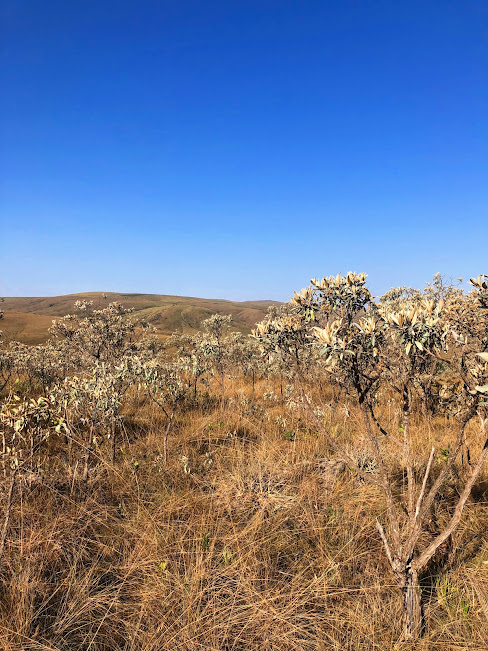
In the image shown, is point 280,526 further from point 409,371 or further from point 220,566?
point 409,371

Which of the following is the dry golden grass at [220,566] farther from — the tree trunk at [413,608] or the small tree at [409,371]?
the small tree at [409,371]

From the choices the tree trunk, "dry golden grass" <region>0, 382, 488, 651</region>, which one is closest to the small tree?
the tree trunk

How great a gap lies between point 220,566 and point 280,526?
2.81 ft

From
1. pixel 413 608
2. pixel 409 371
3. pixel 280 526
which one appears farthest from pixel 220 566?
pixel 409 371

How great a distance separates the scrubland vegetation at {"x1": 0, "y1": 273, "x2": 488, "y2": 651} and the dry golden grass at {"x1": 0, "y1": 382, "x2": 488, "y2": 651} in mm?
19

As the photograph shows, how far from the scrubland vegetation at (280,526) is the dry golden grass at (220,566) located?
19mm

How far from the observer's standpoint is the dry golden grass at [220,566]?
8.54ft

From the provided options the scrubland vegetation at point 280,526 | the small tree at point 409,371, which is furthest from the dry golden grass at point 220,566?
the small tree at point 409,371

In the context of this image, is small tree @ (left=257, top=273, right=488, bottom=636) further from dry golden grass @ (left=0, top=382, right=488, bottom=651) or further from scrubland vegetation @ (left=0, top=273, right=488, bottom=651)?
dry golden grass @ (left=0, top=382, right=488, bottom=651)

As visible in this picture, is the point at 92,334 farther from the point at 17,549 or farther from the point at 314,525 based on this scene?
the point at 314,525

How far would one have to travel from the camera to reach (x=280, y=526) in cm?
386

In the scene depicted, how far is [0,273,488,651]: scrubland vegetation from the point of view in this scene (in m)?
2.64

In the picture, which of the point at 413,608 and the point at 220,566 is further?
the point at 220,566

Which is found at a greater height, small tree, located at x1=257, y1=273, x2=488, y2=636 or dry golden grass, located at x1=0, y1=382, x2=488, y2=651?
small tree, located at x1=257, y1=273, x2=488, y2=636
